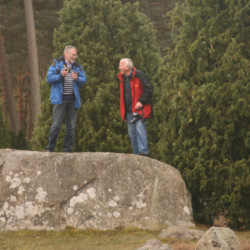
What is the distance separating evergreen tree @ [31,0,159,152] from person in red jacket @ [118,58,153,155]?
1.68 meters

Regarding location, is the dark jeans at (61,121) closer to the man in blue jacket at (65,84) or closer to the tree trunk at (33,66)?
the man in blue jacket at (65,84)

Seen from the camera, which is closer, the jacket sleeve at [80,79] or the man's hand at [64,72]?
the man's hand at [64,72]

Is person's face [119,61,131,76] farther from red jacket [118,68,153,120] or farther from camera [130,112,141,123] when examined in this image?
camera [130,112,141,123]

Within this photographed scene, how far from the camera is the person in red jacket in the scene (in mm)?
7062

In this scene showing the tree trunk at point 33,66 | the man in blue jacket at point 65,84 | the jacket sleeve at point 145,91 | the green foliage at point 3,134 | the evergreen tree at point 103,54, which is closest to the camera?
the jacket sleeve at point 145,91

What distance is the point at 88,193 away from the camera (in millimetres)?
6508

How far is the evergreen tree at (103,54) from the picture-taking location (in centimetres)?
896

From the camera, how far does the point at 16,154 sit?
6.81m

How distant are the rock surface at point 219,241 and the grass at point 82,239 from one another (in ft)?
1.91

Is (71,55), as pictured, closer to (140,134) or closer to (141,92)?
(141,92)

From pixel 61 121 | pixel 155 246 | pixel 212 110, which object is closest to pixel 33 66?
pixel 61 121

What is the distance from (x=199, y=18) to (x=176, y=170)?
86.0 inches

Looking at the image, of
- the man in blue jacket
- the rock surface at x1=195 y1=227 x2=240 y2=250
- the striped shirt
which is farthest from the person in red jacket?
the rock surface at x1=195 y1=227 x2=240 y2=250

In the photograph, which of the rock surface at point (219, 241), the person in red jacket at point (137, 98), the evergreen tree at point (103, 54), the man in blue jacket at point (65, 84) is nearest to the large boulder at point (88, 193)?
the person in red jacket at point (137, 98)
